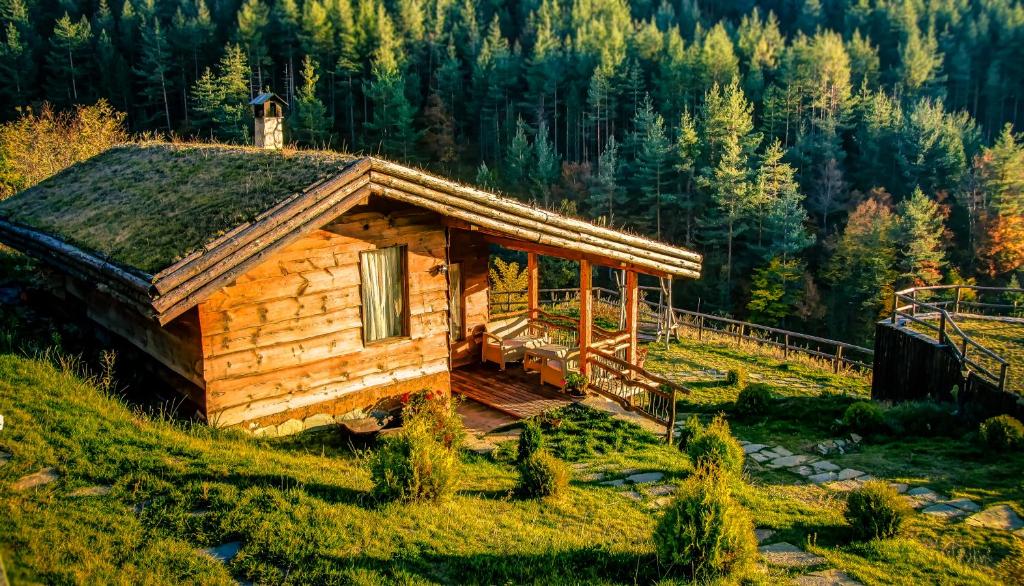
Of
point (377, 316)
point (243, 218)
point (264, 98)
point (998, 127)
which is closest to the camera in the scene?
point (243, 218)

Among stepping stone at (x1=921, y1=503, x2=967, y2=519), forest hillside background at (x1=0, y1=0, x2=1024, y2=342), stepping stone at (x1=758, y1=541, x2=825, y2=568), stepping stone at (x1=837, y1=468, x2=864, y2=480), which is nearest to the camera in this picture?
stepping stone at (x1=758, y1=541, x2=825, y2=568)

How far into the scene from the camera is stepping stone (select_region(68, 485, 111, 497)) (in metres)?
7.93

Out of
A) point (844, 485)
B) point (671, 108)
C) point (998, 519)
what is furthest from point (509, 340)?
point (671, 108)

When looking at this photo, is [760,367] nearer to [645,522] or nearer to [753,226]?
[645,522]

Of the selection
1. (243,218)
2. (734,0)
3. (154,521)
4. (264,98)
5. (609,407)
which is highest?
(734,0)

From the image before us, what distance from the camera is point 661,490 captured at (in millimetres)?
10984

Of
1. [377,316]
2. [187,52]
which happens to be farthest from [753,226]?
[187,52]

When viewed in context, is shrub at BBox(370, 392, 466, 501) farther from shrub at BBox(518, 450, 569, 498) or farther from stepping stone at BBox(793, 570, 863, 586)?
stepping stone at BBox(793, 570, 863, 586)

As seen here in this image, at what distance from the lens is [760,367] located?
22.2 m

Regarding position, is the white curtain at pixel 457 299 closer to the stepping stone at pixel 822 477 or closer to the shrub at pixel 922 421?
the stepping stone at pixel 822 477

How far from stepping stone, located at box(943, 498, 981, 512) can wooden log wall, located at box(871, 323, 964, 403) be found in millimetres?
5545

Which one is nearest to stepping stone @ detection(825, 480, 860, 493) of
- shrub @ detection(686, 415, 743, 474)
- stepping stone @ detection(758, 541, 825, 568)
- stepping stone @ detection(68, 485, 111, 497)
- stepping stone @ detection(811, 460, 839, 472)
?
stepping stone @ detection(811, 460, 839, 472)

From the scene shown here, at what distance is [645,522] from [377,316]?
598 centimetres

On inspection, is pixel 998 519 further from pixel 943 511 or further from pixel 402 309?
pixel 402 309
